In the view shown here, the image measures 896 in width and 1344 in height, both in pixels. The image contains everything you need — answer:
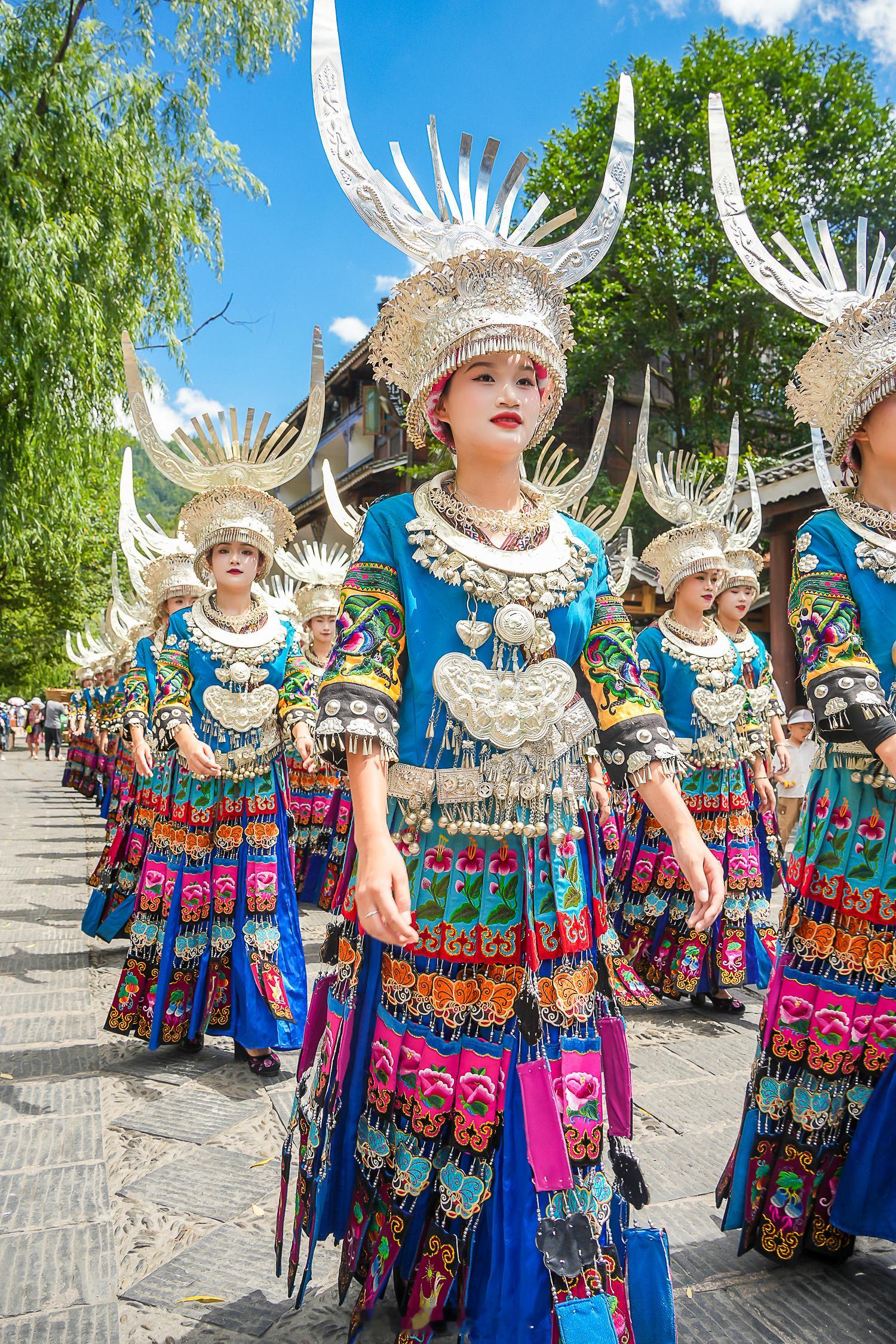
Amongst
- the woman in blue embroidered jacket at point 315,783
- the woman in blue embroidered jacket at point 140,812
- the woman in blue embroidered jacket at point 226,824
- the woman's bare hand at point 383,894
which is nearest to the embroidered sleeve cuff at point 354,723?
the woman's bare hand at point 383,894

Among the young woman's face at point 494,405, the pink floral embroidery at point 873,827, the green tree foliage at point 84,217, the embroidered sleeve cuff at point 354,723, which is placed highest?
the green tree foliage at point 84,217

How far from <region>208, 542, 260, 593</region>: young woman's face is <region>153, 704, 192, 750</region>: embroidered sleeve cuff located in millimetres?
629

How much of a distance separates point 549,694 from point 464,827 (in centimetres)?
32

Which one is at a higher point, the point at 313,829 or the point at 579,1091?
Answer: the point at 313,829

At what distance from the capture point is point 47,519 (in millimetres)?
11438

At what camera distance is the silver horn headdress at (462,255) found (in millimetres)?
2109

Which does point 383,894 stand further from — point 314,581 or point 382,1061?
point 314,581

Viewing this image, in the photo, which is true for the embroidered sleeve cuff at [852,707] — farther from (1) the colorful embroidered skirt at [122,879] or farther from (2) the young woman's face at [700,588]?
(1) the colorful embroidered skirt at [122,879]

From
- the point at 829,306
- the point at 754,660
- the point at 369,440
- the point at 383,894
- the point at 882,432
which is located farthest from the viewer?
the point at 369,440

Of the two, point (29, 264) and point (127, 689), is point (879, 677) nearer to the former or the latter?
point (127, 689)

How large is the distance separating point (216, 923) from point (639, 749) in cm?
259

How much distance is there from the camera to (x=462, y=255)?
215cm

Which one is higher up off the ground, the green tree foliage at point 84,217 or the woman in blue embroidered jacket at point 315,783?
the green tree foliage at point 84,217

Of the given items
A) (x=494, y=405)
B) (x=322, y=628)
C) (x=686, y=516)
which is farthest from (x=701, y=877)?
(x=322, y=628)
